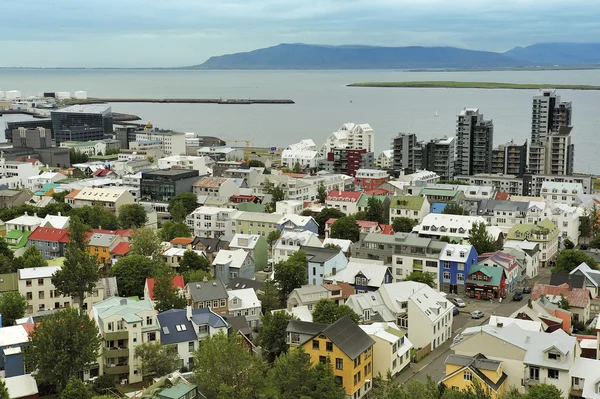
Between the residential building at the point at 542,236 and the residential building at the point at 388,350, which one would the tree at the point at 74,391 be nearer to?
the residential building at the point at 388,350

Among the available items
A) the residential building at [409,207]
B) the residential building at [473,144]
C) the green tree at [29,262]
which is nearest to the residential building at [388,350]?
the green tree at [29,262]

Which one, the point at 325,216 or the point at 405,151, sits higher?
the point at 405,151

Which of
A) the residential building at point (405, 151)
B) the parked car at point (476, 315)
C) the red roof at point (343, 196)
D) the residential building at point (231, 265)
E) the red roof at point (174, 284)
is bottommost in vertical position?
the parked car at point (476, 315)

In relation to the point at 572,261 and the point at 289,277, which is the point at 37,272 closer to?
the point at 289,277

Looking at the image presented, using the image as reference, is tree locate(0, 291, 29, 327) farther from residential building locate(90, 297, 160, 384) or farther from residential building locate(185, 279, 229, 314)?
residential building locate(185, 279, 229, 314)

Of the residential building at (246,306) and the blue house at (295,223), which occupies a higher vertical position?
the blue house at (295,223)

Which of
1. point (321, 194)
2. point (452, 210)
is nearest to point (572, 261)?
point (452, 210)
